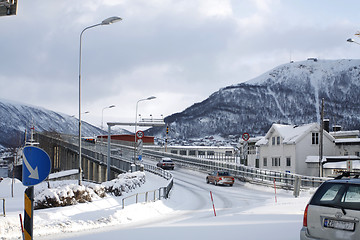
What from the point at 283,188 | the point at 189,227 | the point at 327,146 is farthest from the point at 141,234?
the point at 327,146

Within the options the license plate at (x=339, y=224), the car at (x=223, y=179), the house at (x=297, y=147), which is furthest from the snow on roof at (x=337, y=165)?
the license plate at (x=339, y=224)

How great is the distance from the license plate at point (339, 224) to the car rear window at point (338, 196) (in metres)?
0.26

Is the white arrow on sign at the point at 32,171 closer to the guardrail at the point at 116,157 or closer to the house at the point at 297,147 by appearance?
the guardrail at the point at 116,157

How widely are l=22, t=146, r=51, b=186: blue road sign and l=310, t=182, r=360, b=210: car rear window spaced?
4782 millimetres

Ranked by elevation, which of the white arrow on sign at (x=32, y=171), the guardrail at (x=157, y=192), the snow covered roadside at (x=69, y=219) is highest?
the white arrow on sign at (x=32, y=171)

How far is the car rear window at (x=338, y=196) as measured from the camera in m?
6.71

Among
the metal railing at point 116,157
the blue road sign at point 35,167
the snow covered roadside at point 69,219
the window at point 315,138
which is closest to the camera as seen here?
the blue road sign at point 35,167

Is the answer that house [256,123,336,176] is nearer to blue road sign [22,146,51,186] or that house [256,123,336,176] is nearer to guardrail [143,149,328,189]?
guardrail [143,149,328,189]

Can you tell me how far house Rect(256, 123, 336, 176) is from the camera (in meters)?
54.8

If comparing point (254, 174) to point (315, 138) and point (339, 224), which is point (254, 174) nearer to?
point (315, 138)

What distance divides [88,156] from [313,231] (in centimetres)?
6961

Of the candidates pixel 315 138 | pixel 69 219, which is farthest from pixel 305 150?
pixel 69 219

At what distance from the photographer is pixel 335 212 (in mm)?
6797

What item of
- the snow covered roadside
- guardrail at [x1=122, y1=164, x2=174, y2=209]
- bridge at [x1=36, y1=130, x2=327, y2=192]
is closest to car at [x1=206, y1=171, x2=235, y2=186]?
bridge at [x1=36, y1=130, x2=327, y2=192]
